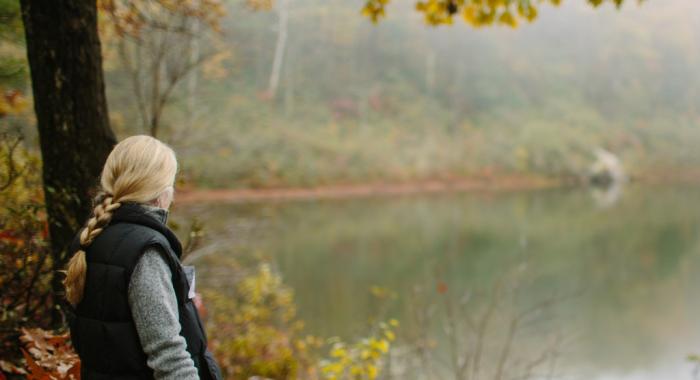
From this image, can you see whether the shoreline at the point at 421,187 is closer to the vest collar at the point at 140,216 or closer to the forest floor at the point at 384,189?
the forest floor at the point at 384,189

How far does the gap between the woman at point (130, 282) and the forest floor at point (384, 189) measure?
16.8 m

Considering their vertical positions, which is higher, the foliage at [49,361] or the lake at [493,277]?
the foliage at [49,361]

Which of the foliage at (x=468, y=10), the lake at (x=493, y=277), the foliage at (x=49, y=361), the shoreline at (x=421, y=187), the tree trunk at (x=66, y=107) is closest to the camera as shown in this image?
the foliage at (x=49, y=361)

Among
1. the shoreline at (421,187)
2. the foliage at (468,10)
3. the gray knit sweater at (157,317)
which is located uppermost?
the foliage at (468,10)

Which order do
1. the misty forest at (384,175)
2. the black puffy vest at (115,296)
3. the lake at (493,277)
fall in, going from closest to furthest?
the black puffy vest at (115,296)
the misty forest at (384,175)
the lake at (493,277)

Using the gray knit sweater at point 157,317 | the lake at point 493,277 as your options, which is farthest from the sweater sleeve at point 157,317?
the lake at point 493,277

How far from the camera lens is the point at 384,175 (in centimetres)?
2659

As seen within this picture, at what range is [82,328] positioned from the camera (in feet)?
5.00

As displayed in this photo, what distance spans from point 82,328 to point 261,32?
3016 cm

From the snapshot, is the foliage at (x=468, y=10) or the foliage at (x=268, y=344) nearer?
the foliage at (x=468, y=10)

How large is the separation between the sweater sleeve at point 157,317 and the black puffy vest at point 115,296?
0.9 inches

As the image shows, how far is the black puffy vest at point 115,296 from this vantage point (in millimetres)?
1477

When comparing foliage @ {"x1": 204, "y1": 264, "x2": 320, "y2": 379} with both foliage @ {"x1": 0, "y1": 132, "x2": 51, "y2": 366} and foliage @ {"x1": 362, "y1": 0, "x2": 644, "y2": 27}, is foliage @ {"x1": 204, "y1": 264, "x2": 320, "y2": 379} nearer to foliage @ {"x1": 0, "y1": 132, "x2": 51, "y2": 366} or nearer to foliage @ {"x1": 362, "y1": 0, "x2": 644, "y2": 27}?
foliage @ {"x1": 0, "y1": 132, "x2": 51, "y2": 366}

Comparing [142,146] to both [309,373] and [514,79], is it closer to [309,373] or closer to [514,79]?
[309,373]
